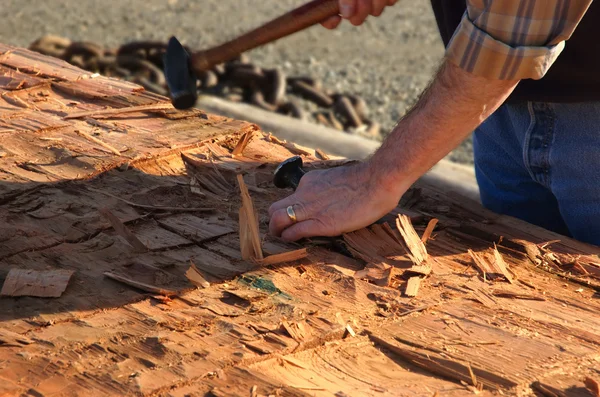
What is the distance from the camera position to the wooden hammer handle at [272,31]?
2.60 m

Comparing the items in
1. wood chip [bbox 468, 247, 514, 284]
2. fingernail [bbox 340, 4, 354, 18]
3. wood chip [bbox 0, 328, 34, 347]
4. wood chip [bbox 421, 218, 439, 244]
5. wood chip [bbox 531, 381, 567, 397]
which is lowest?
wood chip [bbox 0, 328, 34, 347]

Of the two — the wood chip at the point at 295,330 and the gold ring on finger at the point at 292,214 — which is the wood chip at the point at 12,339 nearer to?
the wood chip at the point at 295,330

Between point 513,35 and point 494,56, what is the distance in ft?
0.21

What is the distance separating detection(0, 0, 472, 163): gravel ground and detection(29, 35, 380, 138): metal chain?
372 millimetres

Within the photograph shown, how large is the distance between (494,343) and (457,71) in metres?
0.64

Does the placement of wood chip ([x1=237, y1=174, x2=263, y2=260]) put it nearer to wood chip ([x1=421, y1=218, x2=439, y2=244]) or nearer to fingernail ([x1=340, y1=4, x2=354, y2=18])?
wood chip ([x1=421, y1=218, x2=439, y2=244])

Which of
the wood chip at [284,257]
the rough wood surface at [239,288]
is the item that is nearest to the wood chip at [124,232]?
the rough wood surface at [239,288]

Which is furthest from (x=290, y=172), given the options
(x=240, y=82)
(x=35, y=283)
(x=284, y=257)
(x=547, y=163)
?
(x=240, y=82)

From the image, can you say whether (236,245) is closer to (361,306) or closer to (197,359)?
(361,306)

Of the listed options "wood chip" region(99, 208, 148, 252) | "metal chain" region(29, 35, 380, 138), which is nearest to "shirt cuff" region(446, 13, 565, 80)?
"wood chip" region(99, 208, 148, 252)

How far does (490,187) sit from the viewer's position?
2.92m

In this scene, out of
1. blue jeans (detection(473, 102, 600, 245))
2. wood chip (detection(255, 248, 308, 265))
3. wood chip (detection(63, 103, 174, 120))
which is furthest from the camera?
wood chip (detection(63, 103, 174, 120))

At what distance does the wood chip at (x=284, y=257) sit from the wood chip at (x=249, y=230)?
0.02m

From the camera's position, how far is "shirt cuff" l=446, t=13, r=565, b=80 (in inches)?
76.0
